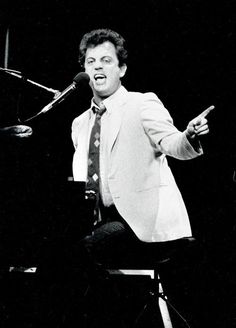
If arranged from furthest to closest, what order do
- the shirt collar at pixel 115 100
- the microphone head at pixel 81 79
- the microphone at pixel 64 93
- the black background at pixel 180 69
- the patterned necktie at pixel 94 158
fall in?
the black background at pixel 180 69 → the shirt collar at pixel 115 100 → the patterned necktie at pixel 94 158 → the microphone head at pixel 81 79 → the microphone at pixel 64 93

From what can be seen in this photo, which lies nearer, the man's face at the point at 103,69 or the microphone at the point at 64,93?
the microphone at the point at 64,93

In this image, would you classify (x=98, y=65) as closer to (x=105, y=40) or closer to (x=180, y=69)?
(x=105, y=40)

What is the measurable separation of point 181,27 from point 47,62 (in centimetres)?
118

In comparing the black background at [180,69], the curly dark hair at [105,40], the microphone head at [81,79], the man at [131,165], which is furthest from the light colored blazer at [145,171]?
the black background at [180,69]

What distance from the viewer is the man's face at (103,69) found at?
9.43ft

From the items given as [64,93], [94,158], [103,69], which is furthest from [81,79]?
[103,69]

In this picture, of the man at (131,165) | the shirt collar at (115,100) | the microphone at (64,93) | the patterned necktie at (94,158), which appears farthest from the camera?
the shirt collar at (115,100)

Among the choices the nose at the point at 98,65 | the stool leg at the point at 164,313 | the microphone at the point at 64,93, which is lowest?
the stool leg at the point at 164,313

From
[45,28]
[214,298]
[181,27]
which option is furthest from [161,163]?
[45,28]

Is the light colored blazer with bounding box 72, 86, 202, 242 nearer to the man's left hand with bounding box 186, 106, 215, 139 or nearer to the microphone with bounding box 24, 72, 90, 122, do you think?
the man's left hand with bounding box 186, 106, 215, 139

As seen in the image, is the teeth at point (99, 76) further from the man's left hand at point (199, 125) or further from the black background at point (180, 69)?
the man's left hand at point (199, 125)

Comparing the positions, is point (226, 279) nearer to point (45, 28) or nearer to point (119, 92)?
point (119, 92)

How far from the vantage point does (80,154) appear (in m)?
2.91

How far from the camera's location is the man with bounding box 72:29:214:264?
239 cm
